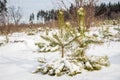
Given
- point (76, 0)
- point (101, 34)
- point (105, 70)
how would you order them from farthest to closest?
point (101, 34), point (76, 0), point (105, 70)

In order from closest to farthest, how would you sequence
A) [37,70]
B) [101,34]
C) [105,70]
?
1. [105,70]
2. [37,70]
3. [101,34]

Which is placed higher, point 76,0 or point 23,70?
point 76,0

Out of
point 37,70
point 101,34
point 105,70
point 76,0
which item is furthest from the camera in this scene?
point 101,34

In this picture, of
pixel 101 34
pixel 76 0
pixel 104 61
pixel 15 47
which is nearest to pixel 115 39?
pixel 101 34

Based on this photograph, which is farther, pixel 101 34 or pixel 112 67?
pixel 101 34

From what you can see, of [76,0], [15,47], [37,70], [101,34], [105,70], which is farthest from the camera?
[101,34]

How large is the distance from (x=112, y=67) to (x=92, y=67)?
1.44 feet

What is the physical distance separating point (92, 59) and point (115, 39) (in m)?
6.17

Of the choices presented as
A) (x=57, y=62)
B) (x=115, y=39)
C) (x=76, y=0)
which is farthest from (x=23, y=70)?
(x=115, y=39)

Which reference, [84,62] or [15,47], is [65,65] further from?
[15,47]

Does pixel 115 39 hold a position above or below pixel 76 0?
below

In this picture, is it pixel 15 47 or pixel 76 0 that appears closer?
pixel 76 0

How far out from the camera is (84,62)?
6273 millimetres

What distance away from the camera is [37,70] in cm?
634
